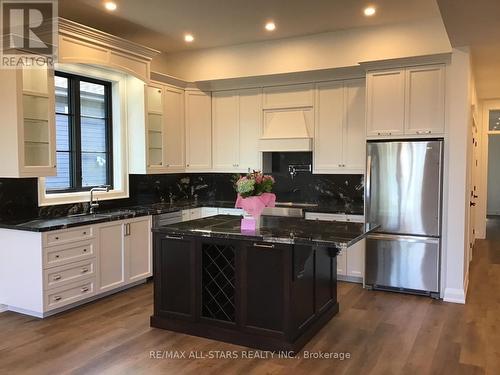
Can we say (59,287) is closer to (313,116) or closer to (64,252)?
(64,252)

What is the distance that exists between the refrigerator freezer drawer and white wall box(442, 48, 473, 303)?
13 cm

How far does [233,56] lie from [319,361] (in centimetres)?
432

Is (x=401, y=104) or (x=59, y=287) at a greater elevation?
(x=401, y=104)

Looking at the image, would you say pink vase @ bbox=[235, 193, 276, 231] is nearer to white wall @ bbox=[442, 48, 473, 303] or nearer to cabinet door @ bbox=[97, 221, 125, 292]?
cabinet door @ bbox=[97, 221, 125, 292]

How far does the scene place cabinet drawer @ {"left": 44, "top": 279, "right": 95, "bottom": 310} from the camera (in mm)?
4062

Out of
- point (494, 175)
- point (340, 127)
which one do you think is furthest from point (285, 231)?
point (494, 175)

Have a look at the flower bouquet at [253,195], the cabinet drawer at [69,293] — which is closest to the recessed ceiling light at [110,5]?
the flower bouquet at [253,195]

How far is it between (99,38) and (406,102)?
339cm

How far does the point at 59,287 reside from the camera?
414cm

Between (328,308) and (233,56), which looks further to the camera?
(233,56)

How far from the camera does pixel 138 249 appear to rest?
509cm

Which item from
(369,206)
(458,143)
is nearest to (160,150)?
(369,206)

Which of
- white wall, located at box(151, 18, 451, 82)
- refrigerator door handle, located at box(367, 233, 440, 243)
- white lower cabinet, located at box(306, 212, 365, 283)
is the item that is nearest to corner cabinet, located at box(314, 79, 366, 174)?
white wall, located at box(151, 18, 451, 82)

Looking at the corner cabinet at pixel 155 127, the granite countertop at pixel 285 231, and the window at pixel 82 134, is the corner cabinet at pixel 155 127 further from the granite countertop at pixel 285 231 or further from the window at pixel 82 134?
the granite countertop at pixel 285 231
